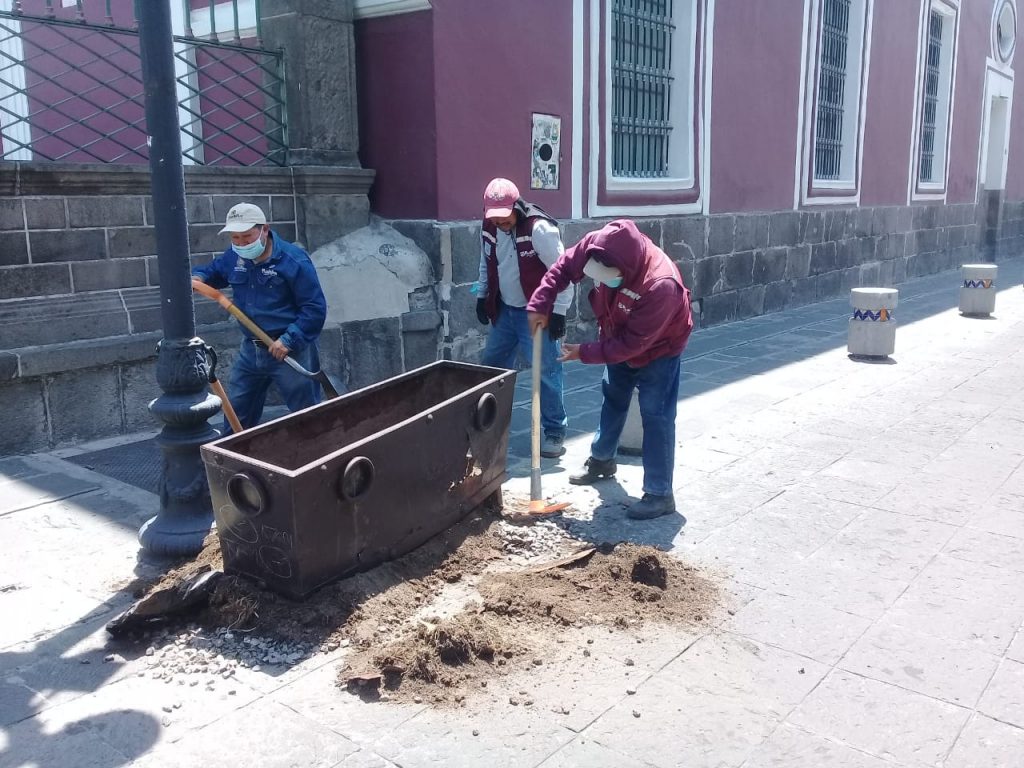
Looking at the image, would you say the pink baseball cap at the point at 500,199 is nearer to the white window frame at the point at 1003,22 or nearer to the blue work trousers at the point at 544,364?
the blue work trousers at the point at 544,364

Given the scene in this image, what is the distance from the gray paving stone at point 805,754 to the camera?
2633 mm

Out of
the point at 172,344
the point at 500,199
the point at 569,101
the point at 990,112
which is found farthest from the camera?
the point at 990,112

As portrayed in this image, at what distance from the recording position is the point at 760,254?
1140 centimetres

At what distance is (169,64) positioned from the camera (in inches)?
147

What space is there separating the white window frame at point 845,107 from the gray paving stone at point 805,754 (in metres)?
10.6

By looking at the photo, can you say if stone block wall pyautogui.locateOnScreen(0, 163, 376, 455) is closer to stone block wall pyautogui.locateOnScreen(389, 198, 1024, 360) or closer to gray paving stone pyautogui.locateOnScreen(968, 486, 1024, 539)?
stone block wall pyautogui.locateOnScreen(389, 198, 1024, 360)

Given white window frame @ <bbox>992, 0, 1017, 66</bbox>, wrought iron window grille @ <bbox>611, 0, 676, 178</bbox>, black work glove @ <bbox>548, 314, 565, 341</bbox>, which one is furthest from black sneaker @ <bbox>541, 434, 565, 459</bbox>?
white window frame @ <bbox>992, 0, 1017, 66</bbox>

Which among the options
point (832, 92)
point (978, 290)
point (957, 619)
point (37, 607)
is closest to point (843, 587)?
point (957, 619)

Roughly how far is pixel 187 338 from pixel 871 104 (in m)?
13.0

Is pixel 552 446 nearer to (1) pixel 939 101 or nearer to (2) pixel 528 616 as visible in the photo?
(2) pixel 528 616

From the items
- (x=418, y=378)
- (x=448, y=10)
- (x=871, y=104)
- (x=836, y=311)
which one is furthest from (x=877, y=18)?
(x=418, y=378)

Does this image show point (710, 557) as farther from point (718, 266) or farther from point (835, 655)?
point (718, 266)

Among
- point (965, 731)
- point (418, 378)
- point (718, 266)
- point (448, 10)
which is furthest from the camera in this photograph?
point (718, 266)

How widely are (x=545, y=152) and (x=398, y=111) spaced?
154 cm
